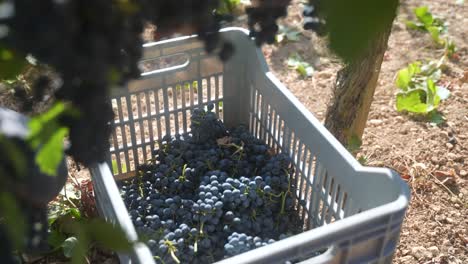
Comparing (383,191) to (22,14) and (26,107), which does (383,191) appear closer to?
(26,107)

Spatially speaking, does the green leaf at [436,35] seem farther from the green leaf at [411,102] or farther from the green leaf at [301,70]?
the green leaf at [301,70]

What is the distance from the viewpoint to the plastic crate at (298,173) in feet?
3.10

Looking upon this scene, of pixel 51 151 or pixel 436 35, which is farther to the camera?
pixel 436 35

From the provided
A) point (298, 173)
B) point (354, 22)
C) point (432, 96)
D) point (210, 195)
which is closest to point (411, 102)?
point (432, 96)

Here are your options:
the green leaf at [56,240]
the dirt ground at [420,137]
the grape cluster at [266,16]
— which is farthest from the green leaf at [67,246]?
the grape cluster at [266,16]

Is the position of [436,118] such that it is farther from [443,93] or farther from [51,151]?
[51,151]

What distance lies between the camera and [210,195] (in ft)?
4.34

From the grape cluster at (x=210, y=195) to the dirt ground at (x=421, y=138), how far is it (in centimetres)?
37

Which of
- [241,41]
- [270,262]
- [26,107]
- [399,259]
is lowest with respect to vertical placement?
[399,259]

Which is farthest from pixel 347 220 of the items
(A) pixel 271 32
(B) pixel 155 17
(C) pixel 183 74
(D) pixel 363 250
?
(C) pixel 183 74

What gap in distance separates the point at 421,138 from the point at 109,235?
5.79ft

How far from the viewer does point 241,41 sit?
1.54 meters

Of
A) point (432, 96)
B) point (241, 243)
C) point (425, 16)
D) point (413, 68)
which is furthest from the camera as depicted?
point (425, 16)

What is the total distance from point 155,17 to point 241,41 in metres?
1.15
